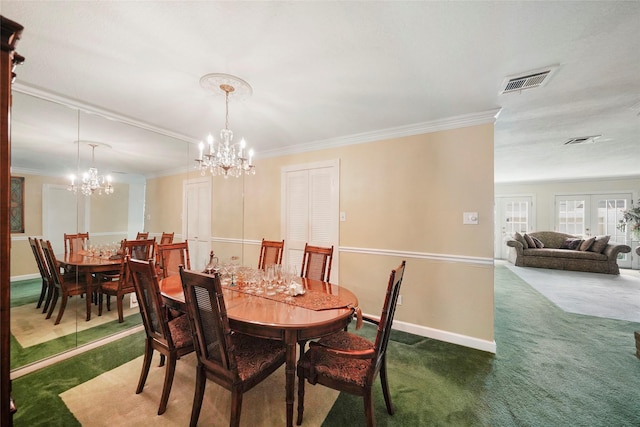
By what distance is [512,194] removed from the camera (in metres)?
7.83

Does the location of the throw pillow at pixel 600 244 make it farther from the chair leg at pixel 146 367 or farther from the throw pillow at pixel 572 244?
the chair leg at pixel 146 367

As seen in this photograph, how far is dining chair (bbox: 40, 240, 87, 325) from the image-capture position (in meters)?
2.45

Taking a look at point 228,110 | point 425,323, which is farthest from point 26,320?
point 425,323

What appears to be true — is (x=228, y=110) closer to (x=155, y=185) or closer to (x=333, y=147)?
(x=333, y=147)

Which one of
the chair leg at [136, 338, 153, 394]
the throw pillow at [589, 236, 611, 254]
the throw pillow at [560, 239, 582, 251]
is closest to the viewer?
the chair leg at [136, 338, 153, 394]

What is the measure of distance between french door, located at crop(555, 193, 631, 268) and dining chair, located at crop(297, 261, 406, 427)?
8.94 metres

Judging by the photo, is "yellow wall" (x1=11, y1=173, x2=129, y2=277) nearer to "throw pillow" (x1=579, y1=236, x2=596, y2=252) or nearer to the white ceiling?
the white ceiling

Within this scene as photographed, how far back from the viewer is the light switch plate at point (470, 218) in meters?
2.64

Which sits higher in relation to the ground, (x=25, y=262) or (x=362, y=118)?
(x=362, y=118)

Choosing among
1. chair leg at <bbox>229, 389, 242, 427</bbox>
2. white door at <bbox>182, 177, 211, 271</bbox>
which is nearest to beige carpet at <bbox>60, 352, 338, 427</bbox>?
chair leg at <bbox>229, 389, 242, 427</bbox>

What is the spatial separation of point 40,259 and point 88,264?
0.36 meters

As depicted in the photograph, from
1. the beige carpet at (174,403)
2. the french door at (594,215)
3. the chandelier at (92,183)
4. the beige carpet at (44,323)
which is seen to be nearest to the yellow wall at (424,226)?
the chandelier at (92,183)

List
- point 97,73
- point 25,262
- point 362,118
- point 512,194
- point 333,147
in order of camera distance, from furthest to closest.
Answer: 1. point 512,194
2. point 333,147
3. point 362,118
4. point 25,262
5. point 97,73

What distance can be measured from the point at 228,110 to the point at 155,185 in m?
1.92
